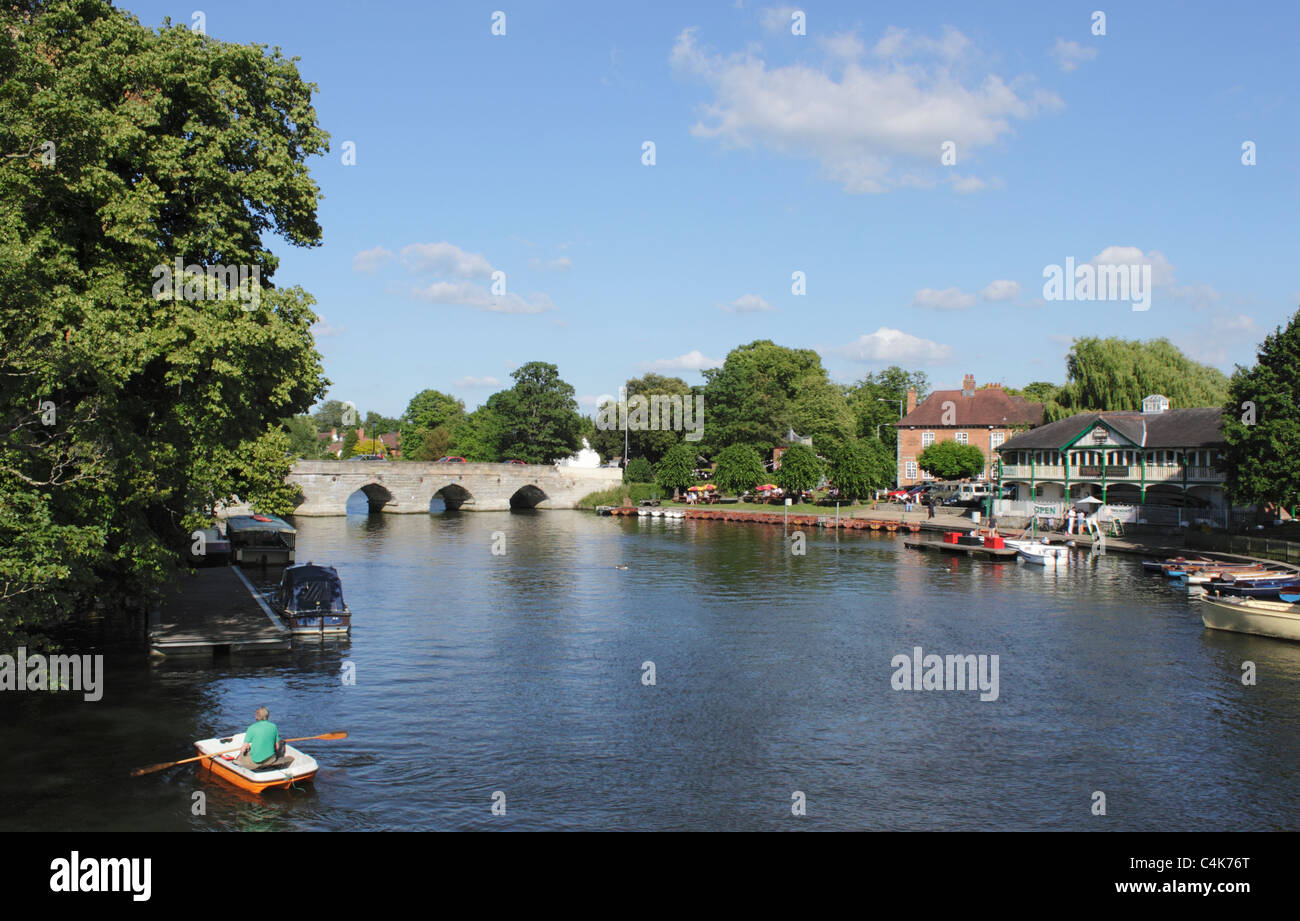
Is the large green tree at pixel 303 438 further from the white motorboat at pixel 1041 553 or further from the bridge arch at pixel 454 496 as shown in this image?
the white motorboat at pixel 1041 553

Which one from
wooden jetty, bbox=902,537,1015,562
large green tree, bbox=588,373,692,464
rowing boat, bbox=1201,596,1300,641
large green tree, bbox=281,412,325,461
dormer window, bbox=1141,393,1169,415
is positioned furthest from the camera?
large green tree, bbox=281,412,325,461

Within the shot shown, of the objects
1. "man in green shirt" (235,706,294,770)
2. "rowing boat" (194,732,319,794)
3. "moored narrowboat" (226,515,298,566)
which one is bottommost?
"rowing boat" (194,732,319,794)

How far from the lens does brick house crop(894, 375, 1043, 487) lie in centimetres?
10825

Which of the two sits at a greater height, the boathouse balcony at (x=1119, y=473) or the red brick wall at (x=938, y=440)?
the red brick wall at (x=938, y=440)

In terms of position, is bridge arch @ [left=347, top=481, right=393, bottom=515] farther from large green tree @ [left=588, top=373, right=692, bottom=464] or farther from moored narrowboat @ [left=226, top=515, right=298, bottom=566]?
moored narrowboat @ [left=226, top=515, right=298, bottom=566]

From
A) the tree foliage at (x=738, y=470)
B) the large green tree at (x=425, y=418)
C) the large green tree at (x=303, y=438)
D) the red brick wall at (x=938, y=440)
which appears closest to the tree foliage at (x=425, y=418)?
the large green tree at (x=425, y=418)

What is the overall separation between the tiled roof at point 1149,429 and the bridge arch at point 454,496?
59.4m

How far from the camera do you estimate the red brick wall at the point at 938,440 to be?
4269 inches

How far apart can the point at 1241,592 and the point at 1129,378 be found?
50.9 metres

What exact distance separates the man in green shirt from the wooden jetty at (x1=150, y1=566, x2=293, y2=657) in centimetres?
745

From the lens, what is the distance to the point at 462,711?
27906mm

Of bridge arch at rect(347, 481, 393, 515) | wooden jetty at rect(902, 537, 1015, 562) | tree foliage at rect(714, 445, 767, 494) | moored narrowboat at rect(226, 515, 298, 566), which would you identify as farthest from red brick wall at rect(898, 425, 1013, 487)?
moored narrowboat at rect(226, 515, 298, 566)
